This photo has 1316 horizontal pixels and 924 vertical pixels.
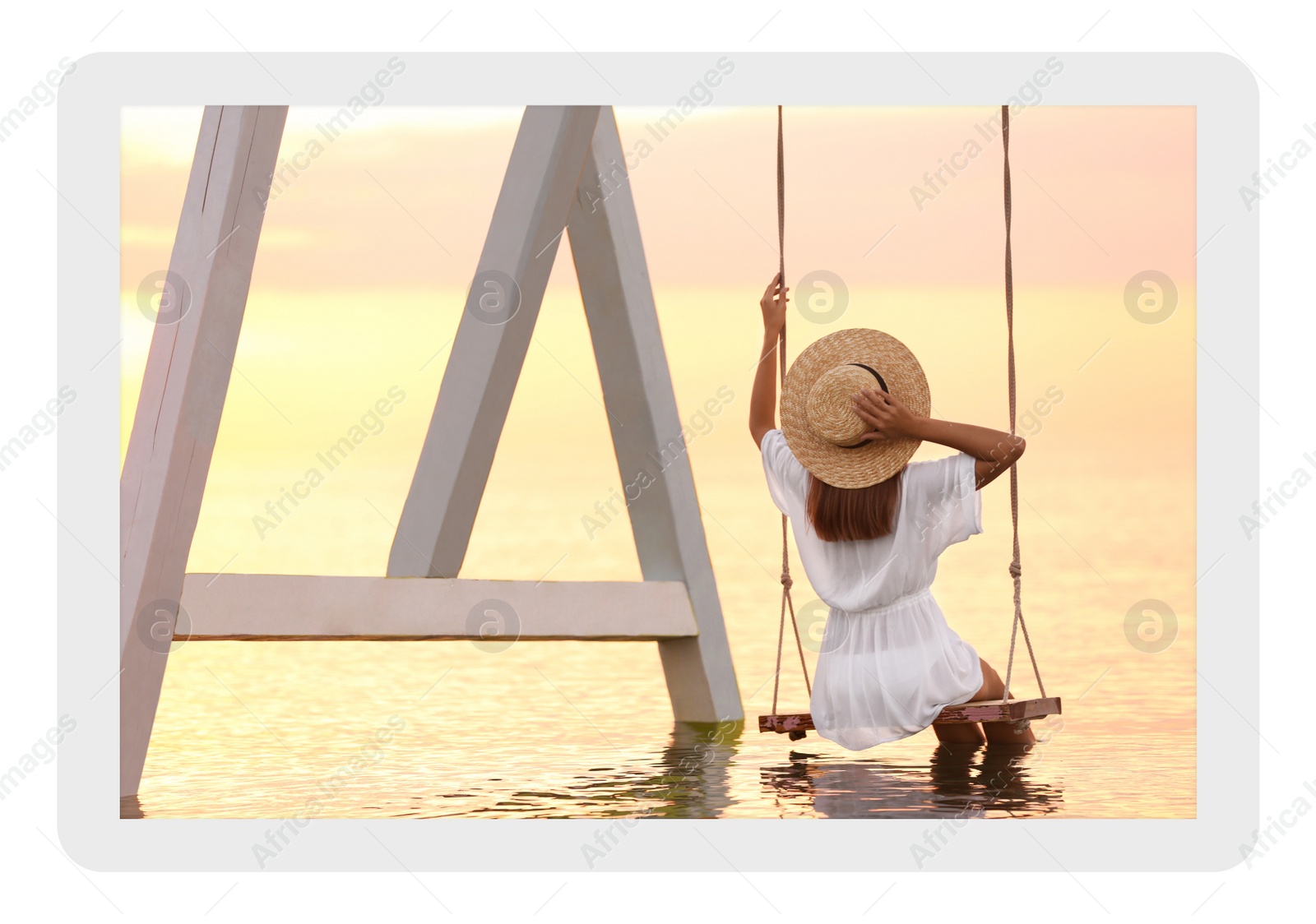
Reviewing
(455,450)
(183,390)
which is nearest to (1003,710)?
(455,450)

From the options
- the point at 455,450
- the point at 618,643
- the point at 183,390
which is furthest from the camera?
the point at 618,643

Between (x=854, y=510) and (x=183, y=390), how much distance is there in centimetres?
176

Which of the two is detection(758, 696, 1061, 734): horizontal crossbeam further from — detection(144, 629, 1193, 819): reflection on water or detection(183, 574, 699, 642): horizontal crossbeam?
detection(183, 574, 699, 642): horizontal crossbeam

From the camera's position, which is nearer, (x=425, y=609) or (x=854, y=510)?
(x=854, y=510)

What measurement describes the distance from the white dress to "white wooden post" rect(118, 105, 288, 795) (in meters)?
1.50

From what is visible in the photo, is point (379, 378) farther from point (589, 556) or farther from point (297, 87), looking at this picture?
point (297, 87)

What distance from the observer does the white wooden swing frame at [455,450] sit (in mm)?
3951

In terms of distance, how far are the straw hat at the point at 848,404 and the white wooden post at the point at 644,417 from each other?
4.40 feet

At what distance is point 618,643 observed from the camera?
757 centimetres

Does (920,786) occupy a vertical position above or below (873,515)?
below

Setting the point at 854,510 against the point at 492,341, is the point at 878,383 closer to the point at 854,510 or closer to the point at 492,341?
the point at 854,510

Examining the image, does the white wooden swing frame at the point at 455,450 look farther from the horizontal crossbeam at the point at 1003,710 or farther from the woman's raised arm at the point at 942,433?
the woman's raised arm at the point at 942,433

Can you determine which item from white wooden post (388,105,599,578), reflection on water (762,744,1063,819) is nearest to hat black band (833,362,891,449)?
reflection on water (762,744,1063,819)

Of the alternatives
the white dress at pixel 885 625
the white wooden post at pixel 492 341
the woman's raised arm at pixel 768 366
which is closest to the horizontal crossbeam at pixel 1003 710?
the white dress at pixel 885 625
